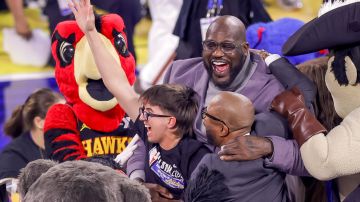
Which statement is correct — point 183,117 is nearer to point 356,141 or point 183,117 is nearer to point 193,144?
point 193,144

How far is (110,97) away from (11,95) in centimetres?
351

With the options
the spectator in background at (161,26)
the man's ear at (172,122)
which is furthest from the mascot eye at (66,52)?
the spectator in background at (161,26)

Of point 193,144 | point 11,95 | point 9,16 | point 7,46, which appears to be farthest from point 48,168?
point 9,16

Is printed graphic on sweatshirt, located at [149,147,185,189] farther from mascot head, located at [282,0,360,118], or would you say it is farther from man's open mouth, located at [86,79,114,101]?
mascot head, located at [282,0,360,118]

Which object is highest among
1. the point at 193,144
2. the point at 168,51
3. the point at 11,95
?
the point at 193,144

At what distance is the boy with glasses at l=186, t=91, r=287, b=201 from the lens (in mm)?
2404

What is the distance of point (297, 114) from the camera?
248cm

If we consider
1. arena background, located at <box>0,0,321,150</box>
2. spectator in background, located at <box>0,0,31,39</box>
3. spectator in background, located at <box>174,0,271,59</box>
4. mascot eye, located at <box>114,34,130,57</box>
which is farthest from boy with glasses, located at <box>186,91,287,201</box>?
spectator in background, located at <box>0,0,31,39</box>

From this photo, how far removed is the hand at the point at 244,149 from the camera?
2.38 m

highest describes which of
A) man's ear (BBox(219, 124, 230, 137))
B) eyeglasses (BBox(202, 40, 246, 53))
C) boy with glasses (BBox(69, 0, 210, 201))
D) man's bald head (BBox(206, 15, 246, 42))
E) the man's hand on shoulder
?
man's bald head (BBox(206, 15, 246, 42))

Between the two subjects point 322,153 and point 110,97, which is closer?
point 322,153

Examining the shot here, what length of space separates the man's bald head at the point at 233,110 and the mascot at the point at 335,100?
0.53 feet

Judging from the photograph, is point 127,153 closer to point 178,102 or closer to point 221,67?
point 178,102

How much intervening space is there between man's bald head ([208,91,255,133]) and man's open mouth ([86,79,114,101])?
74cm
